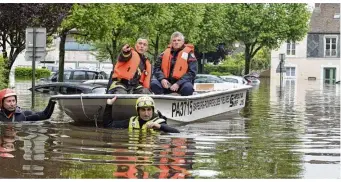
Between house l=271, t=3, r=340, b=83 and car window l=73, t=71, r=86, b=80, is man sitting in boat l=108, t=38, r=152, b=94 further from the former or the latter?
house l=271, t=3, r=340, b=83

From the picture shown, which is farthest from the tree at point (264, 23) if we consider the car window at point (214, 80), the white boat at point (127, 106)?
the white boat at point (127, 106)

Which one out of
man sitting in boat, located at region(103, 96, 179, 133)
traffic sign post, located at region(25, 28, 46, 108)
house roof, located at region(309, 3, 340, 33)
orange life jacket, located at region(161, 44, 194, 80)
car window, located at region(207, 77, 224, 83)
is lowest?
man sitting in boat, located at region(103, 96, 179, 133)

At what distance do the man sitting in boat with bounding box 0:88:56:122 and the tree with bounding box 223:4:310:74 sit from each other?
56.8 metres

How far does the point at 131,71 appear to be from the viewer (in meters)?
16.6

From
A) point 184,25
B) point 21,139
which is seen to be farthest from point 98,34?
point 21,139

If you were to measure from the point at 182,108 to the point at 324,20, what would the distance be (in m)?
81.8

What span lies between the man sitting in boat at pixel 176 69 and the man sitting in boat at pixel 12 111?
9.30 ft

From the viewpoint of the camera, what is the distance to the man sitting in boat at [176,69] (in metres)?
17.6

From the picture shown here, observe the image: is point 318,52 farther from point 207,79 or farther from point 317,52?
point 207,79

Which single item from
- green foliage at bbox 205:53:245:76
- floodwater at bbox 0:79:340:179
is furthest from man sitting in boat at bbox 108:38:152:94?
green foliage at bbox 205:53:245:76

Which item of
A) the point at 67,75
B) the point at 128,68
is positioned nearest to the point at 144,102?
the point at 128,68

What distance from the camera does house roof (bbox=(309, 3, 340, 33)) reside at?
313 ft

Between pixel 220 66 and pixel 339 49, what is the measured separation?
1436 cm

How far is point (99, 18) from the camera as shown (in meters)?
39.4
